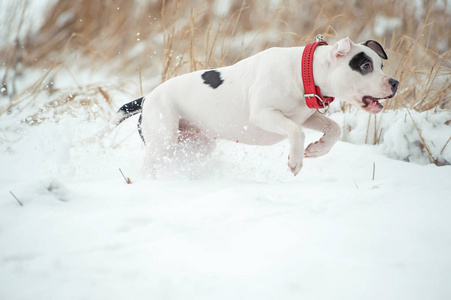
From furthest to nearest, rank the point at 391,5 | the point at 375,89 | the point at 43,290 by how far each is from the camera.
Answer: the point at 391,5 → the point at 375,89 → the point at 43,290

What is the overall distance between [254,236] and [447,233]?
592mm

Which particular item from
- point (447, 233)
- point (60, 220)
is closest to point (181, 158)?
point (60, 220)

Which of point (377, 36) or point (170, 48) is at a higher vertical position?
point (170, 48)

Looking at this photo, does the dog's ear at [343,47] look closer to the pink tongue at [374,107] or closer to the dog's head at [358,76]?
the dog's head at [358,76]

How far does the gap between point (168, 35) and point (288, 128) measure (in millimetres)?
2097

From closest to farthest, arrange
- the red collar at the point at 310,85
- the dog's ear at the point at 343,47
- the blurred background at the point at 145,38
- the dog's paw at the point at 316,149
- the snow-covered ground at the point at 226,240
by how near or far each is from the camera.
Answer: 1. the snow-covered ground at the point at 226,240
2. the dog's ear at the point at 343,47
3. the red collar at the point at 310,85
4. the dog's paw at the point at 316,149
5. the blurred background at the point at 145,38

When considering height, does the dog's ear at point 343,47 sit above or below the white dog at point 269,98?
above

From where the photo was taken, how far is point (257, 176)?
2730 mm

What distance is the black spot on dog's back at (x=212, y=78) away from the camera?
2.59m

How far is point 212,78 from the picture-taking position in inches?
103

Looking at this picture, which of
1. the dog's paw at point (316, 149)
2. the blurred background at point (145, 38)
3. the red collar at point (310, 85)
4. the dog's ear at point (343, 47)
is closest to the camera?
the dog's ear at point (343, 47)

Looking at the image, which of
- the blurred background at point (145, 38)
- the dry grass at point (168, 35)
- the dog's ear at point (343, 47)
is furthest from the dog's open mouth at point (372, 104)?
the dry grass at point (168, 35)

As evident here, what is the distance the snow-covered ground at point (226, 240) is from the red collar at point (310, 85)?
545 mm

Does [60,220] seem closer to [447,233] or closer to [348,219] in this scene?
[348,219]
